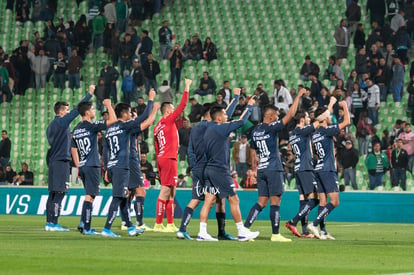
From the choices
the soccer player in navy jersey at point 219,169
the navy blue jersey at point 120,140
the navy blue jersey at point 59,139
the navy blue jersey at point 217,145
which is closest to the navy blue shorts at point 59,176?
the navy blue jersey at point 59,139

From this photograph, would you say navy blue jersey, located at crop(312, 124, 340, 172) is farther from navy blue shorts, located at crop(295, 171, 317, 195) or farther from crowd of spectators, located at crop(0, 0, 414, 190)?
crowd of spectators, located at crop(0, 0, 414, 190)

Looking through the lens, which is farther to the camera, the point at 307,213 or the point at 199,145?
the point at 307,213

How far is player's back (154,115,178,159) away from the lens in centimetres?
2302

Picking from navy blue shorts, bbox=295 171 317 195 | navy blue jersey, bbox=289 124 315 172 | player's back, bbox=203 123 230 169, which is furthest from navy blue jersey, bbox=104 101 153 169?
navy blue shorts, bbox=295 171 317 195

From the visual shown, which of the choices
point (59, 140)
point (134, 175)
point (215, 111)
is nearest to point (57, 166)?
point (59, 140)

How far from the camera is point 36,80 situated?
43938 mm

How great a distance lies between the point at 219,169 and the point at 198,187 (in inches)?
40.2

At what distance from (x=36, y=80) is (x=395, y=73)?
14.5 meters

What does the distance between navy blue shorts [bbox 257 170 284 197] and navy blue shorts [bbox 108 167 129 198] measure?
250cm

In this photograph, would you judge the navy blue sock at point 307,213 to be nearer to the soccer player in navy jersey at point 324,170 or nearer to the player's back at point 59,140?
the soccer player in navy jersey at point 324,170

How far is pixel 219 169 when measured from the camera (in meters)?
18.9

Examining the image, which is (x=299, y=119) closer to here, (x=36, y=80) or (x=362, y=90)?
(x=362, y=90)

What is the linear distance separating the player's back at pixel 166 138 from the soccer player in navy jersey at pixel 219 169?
3885mm

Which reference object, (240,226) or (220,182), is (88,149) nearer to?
(220,182)
